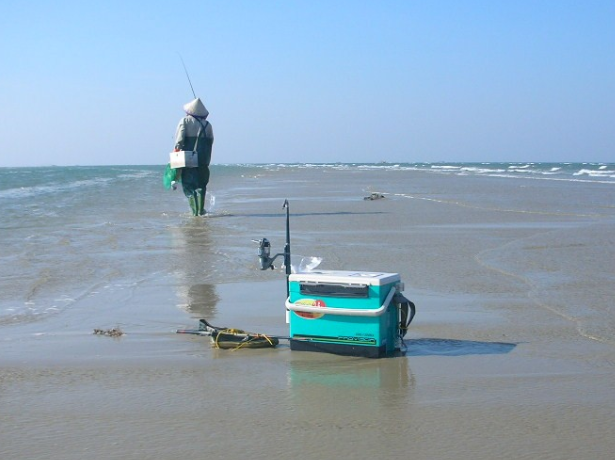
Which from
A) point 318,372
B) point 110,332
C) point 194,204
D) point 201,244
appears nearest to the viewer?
point 318,372

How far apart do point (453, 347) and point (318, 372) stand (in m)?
1.22

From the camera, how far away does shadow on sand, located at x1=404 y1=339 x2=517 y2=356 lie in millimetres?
6094

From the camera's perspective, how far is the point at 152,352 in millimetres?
6281

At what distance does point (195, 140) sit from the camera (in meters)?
18.6

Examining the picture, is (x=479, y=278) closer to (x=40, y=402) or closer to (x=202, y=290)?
(x=202, y=290)

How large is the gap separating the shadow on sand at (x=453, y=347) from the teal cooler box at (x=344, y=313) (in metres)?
0.23

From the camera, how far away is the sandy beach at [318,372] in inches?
170

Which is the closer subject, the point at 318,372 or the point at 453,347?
the point at 318,372

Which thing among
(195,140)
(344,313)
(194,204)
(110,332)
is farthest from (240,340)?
(194,204)

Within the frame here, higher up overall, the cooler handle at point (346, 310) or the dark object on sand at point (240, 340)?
the cooler handle at point (346, 310)

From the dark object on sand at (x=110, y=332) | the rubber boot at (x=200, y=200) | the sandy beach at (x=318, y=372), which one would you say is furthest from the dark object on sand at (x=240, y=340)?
the rubber boot at (x=200, y=200)

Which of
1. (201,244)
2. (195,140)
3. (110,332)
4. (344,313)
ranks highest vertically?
(195,140)

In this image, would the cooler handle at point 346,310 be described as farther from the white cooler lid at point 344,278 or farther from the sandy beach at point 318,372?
the sandy beach at point 318,372

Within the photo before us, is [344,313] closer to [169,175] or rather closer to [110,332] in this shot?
[110,332]
